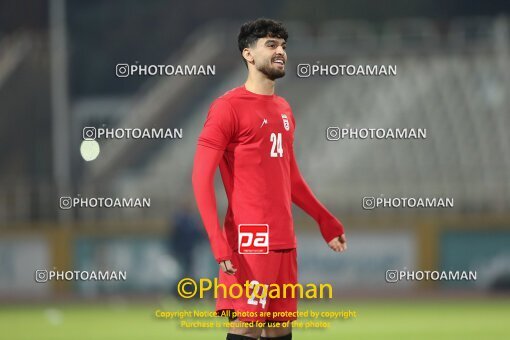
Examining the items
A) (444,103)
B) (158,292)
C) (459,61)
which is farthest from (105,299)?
(459,61)

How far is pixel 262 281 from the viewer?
6418 millimetres

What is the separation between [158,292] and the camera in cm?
1977

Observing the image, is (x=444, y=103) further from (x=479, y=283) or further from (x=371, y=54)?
(x=479, y=283)

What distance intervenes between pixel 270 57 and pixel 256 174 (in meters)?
0.62

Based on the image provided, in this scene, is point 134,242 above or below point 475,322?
above

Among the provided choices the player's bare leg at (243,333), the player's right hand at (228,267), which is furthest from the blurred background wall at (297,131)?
the player's right hand at (228,267)

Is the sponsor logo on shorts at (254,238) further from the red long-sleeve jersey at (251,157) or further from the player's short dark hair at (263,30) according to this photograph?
the player's short dark hair at (263,30)

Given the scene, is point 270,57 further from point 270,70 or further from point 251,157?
point 251,157

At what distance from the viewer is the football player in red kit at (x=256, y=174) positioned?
6.41 metres

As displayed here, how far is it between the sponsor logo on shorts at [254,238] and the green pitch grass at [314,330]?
577 cm

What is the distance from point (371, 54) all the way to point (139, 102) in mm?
5153

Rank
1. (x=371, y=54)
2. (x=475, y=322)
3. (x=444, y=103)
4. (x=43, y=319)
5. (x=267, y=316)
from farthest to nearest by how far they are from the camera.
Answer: (x=371, y=54) < (x=444, y=103) < (x=43, y=319) < (x=475, y=322) < (x=267, y=316)

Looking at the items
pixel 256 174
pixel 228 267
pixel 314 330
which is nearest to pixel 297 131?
pixel 314 330

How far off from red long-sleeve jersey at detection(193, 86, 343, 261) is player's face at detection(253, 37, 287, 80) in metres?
0.15
